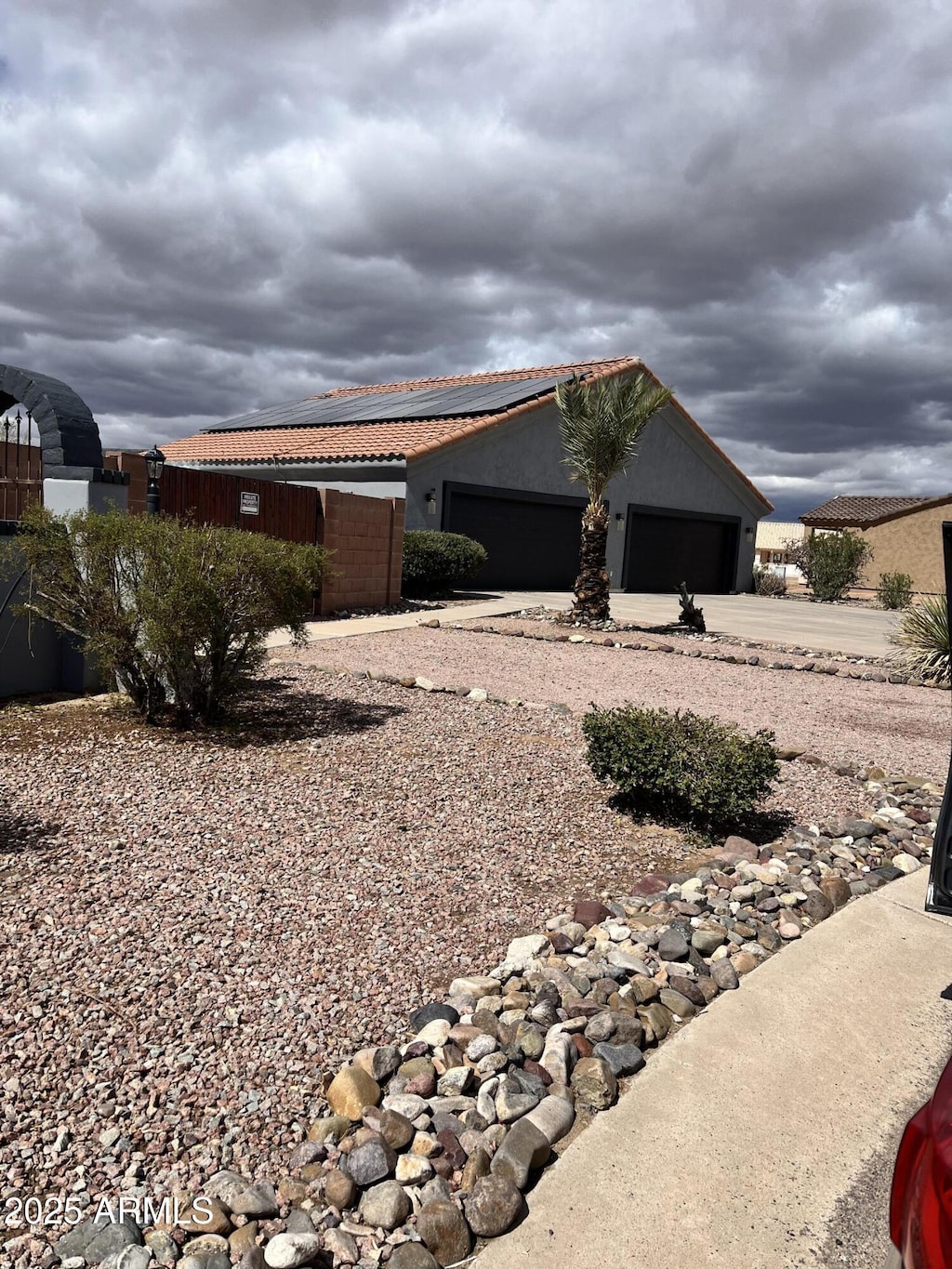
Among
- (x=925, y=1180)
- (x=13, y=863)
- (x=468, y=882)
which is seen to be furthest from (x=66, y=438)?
(x=925, y=1180)

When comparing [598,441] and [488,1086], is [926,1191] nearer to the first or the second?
[488,1086]

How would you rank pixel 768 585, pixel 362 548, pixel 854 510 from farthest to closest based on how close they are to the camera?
pixel 854 510 < pixel 768 585 < pixel 362 548

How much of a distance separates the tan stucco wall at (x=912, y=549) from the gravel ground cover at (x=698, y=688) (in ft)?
86.1

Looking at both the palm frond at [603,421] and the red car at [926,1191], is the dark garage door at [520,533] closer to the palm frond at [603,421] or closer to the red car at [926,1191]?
the palm frond at [603,421]

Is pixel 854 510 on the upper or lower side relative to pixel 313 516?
upper

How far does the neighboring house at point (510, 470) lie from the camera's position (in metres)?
20.3

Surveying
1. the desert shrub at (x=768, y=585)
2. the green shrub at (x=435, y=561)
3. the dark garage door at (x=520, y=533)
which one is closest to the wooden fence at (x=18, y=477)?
the green shrub at (x=435, y=561)

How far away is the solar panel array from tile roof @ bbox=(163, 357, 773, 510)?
0.69 feet

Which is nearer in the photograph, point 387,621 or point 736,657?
point 736,657

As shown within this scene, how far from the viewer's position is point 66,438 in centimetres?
763

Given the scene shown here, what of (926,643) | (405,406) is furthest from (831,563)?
(926,643)

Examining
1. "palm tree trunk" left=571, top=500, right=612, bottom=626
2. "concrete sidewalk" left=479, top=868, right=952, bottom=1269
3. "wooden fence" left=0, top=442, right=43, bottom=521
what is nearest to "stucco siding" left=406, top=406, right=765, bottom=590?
"palm tree trunk" left=571, top=500, right=612, bottom=626

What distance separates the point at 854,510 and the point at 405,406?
83.2 ft

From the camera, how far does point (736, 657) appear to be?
13016 mm
